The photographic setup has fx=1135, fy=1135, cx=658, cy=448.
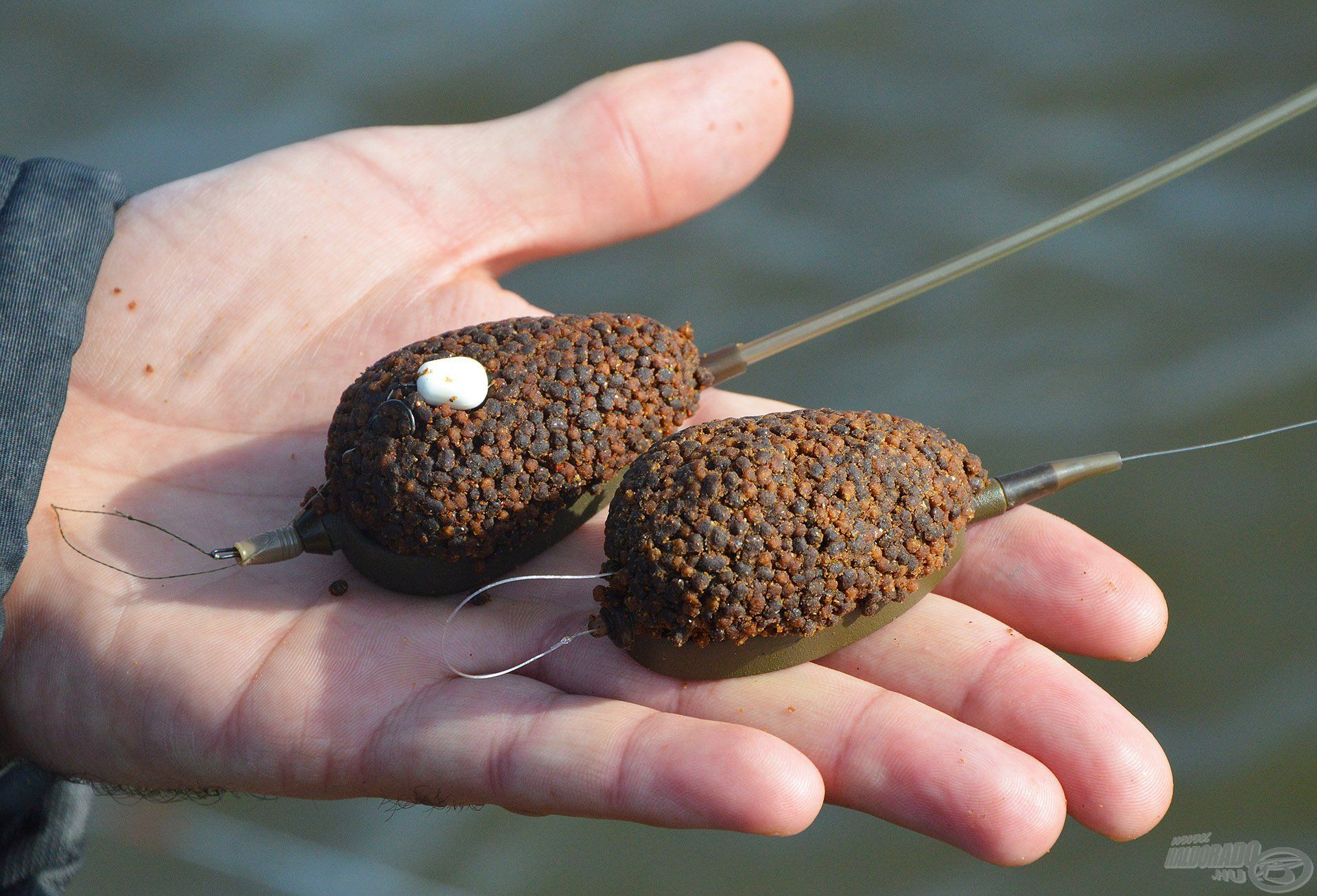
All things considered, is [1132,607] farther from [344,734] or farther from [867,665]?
[344,734]

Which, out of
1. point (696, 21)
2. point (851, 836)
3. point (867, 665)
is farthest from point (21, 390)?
point (696, 21)

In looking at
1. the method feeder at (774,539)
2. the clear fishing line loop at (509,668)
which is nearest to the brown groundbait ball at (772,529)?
the method feeder at (774,539)

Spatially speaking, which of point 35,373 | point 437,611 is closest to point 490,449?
point 437,611

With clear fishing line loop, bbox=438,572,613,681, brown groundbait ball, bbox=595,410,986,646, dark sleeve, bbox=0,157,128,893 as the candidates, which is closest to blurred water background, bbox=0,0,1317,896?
dark sleeve, bbox=0,157,128,893

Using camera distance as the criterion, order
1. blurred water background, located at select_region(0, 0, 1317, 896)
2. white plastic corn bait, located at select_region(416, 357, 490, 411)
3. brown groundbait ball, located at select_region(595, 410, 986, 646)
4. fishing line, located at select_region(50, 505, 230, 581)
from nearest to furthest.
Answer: brown groundbait ball, located at select_region(595, 410, 986, 646) → white plastic corn bait, located at select_region(416, 357, 490, 411) → fishing line, located at select_region(50, 505, 230, 581) → blurred water background, located at select_region(0, 0, 1317, 896)

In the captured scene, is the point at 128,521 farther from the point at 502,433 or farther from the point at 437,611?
the point at 502,433

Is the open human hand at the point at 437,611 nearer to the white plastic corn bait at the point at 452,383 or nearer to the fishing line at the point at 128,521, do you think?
the fishing line at the point at 128,521

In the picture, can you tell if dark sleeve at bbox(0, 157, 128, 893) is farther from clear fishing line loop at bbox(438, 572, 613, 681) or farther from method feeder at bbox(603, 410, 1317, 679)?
method feeder at bbox(603, 410, 1317, 679)

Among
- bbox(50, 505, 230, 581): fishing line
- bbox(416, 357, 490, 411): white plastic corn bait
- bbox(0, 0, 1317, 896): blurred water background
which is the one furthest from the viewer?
bbox(0, 0, 1317, 896): blurred water background
